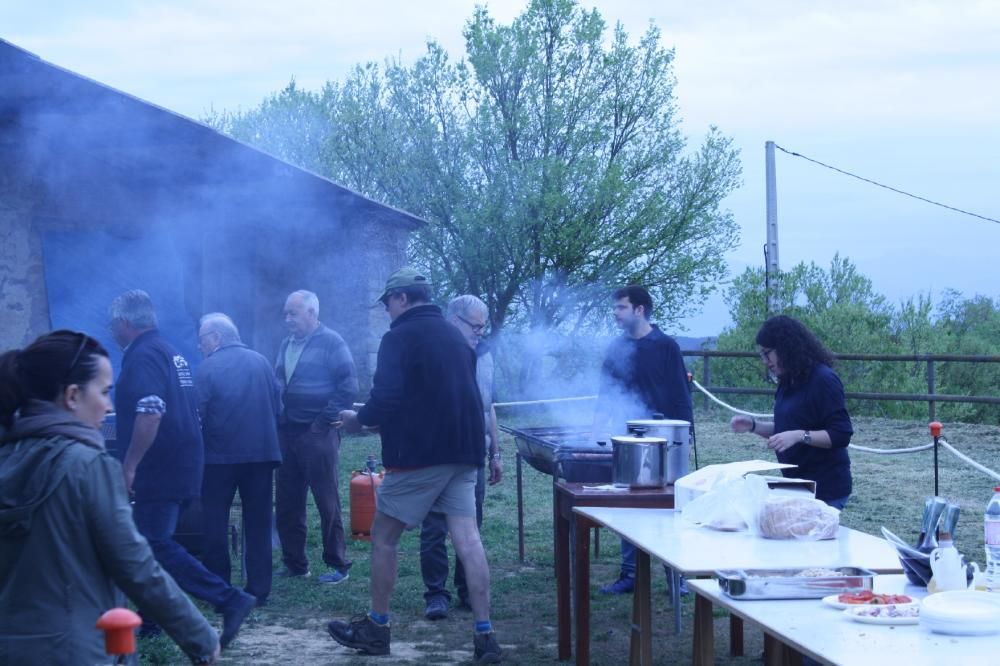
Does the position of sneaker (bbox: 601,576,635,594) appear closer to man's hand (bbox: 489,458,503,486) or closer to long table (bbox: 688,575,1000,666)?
man's hand (bbox: 489,458,503,486)

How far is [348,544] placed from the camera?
26.0 feet

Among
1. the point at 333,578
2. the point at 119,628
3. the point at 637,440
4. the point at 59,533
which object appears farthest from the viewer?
the point at 333,578

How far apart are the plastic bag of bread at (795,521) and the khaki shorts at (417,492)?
5.19ft

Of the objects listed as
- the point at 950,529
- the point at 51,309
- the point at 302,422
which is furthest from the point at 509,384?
the point at 950,529

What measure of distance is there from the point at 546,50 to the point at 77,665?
21804 mm

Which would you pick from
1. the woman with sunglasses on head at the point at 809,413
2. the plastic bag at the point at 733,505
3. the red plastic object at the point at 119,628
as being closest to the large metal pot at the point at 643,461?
the woman with sunglasses on head at the point at 809,413

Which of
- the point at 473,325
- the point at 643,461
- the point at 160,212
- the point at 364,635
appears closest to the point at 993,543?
the point at 643,461

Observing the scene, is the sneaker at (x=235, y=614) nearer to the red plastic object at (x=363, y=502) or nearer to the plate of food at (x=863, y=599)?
the red plastic object at (x=363, y=502)

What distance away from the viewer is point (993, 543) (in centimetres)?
311

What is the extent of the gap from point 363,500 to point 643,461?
3.30 metres

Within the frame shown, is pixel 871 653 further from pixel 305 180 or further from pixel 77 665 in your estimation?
pixel 305 180

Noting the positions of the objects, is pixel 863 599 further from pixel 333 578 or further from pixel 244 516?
pixel 333 578

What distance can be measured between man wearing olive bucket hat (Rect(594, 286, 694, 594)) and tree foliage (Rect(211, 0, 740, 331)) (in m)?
15.5

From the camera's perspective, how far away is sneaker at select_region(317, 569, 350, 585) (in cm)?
673
